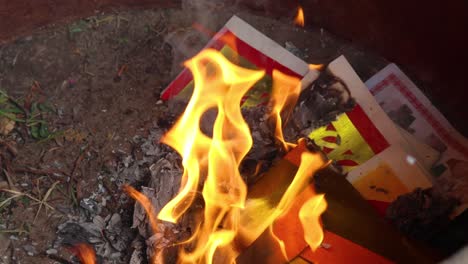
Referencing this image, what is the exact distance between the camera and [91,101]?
1.48 m

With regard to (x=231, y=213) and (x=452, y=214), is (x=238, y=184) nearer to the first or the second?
(x=231, y=213)

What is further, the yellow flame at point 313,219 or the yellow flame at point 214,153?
the yellow flame at point 214,153

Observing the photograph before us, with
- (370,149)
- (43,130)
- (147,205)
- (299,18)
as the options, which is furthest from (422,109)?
(43,130)

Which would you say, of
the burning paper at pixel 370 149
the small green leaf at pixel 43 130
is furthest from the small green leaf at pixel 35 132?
the burning paper at pixel 370 149

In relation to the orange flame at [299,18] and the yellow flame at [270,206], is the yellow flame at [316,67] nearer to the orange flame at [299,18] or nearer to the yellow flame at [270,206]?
the orange flame at [299,18]

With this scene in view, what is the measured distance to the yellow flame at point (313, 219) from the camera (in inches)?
39.2

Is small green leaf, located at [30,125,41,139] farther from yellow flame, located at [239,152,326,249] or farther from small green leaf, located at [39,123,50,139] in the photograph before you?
yellow flame, located at [239,152,326,249]

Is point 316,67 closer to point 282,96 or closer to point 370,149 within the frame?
point 282,96

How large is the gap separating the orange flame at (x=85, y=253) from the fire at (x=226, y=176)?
158 mm

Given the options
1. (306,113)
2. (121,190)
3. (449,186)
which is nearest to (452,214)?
(449,186)

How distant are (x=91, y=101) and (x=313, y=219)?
77cm

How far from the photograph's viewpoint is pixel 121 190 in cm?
130

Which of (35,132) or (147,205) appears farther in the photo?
(35,132)

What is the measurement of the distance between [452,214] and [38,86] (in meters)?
1.14
